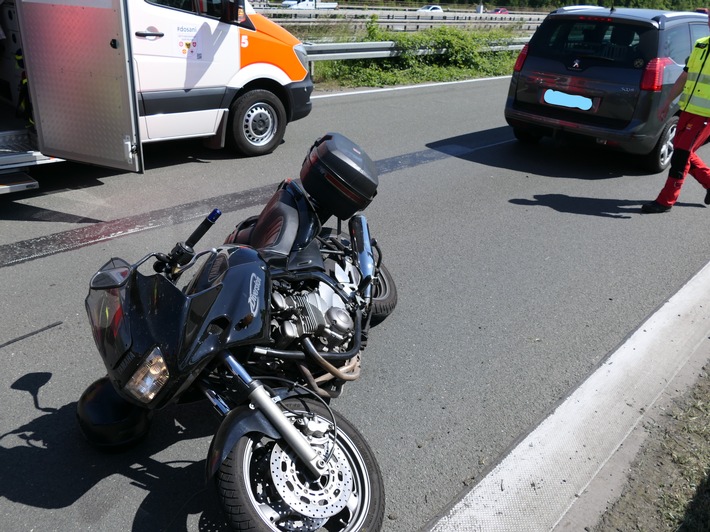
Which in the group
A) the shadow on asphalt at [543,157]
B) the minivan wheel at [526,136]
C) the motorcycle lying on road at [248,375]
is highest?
the motorcycle lying on road at [248,375]

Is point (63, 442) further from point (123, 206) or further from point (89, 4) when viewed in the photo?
point (89, 4)

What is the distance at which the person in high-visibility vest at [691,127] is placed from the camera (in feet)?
21.7

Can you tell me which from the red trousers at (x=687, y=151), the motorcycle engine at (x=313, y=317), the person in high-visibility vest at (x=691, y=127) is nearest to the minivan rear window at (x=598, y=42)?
the person in high-visibility vest at (x=691, y=127)

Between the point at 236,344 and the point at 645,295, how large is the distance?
3830mm

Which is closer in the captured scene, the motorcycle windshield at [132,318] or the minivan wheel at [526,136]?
the motorcycle windshield at [132,318]

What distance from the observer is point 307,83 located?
8.30 metres

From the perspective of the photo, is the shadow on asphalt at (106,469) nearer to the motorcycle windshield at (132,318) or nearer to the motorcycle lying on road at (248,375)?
the motorcycle lying on road at (248,375)

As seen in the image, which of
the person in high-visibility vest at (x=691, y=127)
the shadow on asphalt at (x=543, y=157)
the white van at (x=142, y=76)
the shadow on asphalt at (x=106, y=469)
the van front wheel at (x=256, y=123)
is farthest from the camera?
the shadow on asphalt at (x=543, y=157)

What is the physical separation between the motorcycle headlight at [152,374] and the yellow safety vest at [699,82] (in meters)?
6.27

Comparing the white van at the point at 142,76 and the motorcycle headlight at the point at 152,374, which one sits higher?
the white van at the point at 142,76

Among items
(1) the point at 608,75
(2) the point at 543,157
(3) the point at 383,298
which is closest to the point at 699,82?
(1) the point at 608,75

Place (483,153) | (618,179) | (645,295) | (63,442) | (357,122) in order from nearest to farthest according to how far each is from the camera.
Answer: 1. (63,442)
2. (645,295)
3. (618,179)
4. (483,153)
5. (357,122)

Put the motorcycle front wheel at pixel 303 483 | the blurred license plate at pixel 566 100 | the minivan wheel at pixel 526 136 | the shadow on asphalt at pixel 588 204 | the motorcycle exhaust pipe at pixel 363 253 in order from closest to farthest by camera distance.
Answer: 1. the motorcycle front wheel at pixel 303 483
2. the motorcycle exhaust pipe at pixel 363 253
3. the shadow on asphalt at pixel 588 204
4. the blurred license plate at pixel 566 100
5. the minivan wheel at pixel 526 136

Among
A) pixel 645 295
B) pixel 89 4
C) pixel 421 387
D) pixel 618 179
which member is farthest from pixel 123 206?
pixel 618 179
